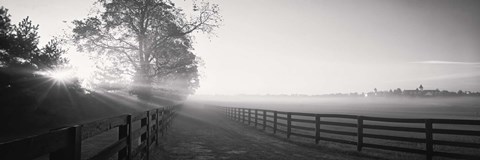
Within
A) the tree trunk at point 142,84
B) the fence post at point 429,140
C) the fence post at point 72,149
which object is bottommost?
the fence post at point 429,140

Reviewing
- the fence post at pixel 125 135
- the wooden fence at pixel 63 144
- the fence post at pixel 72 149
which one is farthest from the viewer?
the fence post at pixel 125 135

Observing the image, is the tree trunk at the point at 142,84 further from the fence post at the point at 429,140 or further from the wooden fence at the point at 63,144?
the fence post at the point at 429,140

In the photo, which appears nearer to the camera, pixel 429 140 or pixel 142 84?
pixel 429 140

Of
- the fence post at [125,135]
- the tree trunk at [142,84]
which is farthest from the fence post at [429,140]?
the tree trunk at [142,84]

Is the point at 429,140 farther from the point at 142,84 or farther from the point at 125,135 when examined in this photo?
the point at 142,84

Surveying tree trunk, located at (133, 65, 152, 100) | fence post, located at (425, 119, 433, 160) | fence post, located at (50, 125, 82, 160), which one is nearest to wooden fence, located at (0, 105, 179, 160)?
fence post, located at (50, 125, 82, 160)

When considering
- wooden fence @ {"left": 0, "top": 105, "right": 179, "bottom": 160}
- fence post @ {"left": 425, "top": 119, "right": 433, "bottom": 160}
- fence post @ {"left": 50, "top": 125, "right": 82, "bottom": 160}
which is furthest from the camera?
fence post @ {"left": 425, "top": 119, "right": 433, "bottom": 160}

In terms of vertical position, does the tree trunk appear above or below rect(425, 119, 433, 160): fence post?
above

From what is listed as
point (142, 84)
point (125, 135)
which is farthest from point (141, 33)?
point (125, 135)

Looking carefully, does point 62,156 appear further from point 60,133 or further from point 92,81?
point 92,81

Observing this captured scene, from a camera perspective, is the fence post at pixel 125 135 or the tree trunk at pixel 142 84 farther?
the tree trunk at pixel 142 84

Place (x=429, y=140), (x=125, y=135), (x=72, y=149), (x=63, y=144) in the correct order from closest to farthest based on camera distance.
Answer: (x=63, y=144) → (x=72, y=149) → (x=125, y=135) → (x=429, y=140)

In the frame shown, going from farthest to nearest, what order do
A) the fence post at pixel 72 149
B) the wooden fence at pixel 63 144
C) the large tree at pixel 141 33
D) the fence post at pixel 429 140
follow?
the large tree at pixel 141 33 → the fence post at pixel 429 140 → the fence post at pixel 72 149 → the wooden fence at pixel 63 144

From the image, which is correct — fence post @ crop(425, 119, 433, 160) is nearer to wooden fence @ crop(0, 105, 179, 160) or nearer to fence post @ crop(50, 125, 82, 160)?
wooden fence @ crop(0, 105, 179, 160)
